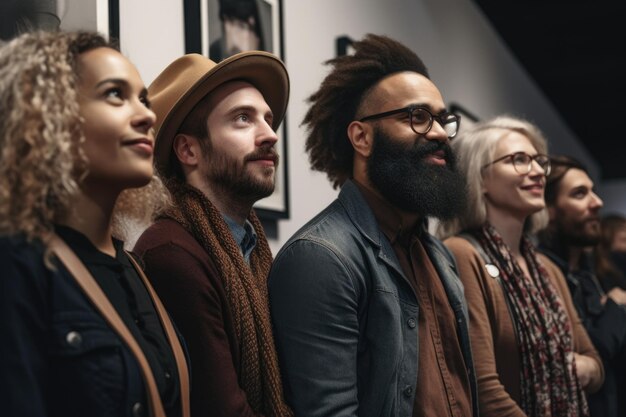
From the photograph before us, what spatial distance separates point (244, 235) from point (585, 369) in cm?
152

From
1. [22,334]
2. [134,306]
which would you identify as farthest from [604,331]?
[22,334]

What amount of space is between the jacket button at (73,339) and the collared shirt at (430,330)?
905 millimetres

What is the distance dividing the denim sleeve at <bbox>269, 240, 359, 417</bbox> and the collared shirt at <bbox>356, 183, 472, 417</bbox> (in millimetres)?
213

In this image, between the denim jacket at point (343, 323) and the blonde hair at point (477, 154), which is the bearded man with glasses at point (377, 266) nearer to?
the denim jacket at point (343, 323)

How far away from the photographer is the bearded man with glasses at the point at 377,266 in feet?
5.48

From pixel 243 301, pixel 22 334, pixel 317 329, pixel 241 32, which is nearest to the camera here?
pixel 22 334

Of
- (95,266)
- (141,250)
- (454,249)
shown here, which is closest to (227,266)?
(141,250)

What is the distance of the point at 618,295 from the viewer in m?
3.41

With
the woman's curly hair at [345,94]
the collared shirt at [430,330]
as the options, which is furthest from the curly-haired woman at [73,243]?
the woman's curly hair at [345,94]

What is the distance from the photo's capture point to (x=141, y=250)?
1.55m

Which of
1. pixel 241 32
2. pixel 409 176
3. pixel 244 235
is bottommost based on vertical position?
pixel 244 235

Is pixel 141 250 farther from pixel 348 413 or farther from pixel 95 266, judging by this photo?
pixel 348 413

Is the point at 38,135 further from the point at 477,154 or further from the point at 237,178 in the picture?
the point at 477,154

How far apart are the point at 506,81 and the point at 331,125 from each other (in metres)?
3.55
